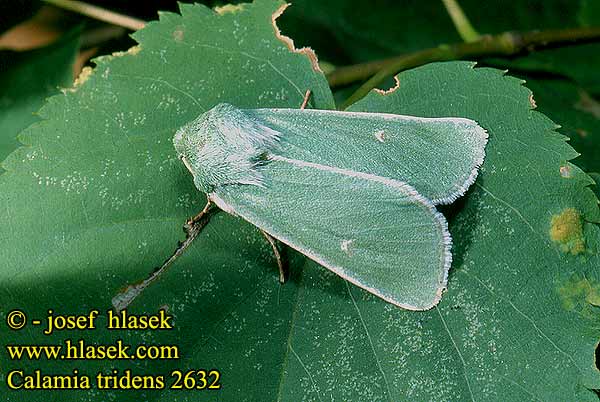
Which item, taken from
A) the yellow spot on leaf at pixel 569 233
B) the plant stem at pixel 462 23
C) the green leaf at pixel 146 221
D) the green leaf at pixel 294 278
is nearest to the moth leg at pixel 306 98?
the green leaf at pixel 146 221

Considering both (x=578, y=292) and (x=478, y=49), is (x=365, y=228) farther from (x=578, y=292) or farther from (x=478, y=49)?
(x=478, y=49)

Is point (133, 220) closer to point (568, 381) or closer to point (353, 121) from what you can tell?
point (353, 121)

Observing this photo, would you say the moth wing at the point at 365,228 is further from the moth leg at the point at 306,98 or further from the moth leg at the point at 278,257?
the moth leg at the point at 306,98

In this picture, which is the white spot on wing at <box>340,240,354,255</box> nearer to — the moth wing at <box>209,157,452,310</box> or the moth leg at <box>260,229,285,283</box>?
the moth wing at <box>209,157,452,310</box>

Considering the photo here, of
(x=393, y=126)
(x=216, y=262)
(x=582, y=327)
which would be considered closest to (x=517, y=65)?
(x=393, y=126)

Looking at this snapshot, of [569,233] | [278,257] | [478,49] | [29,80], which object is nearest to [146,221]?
[278,257]

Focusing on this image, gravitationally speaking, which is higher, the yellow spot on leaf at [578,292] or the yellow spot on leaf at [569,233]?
the yellow spot on leaf at [569,233]
